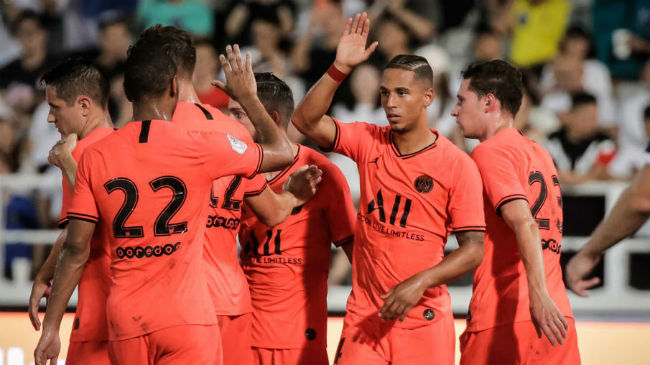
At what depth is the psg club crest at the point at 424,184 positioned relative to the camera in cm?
456

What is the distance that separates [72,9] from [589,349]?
25.7 feet

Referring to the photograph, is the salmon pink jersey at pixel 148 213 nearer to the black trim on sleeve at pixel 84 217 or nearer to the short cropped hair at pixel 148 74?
the black trim on sleeve at pixel 84 217

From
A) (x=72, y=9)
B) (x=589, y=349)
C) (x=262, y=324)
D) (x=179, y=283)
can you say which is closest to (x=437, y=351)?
(x=262, y=324)

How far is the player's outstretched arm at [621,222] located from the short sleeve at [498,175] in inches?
17.3

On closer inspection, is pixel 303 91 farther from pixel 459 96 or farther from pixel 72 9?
pixel 459 96

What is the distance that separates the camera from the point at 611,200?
835cm

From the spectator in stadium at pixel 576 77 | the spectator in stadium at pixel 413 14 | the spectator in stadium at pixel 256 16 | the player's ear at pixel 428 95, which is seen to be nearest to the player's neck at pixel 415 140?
the player's ear at pixel 428 95

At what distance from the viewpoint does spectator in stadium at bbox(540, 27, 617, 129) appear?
9.35 meters

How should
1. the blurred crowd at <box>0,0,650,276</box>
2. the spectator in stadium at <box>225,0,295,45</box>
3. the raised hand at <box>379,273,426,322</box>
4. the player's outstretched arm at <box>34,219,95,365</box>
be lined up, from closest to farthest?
1. the player's outstretched arm at <box>34,219,95,365</box>
2. the raised hand at <box>379,273,426,322</box>
3. the blurred crowd at <box>0,0,650,276</box>
4. the spectator in stadium at <box>225,0,295,45</box>

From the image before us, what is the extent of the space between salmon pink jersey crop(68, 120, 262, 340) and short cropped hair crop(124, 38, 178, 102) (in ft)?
0.59

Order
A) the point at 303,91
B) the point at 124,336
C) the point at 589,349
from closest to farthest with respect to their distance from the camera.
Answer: the point at 124,336 < the point at 589,349 < the point at 303,91

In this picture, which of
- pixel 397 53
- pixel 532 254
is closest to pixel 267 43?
pixel 397 53

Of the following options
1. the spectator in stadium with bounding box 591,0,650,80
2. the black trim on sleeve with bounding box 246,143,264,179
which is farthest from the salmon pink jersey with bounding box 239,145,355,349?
the spectator in stadium with bounding box 591,0,650,80

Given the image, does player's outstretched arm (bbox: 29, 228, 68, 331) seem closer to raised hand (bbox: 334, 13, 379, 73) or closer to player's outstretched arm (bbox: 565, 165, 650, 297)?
raised hand (bbox: 334, 13, 379, 73)
